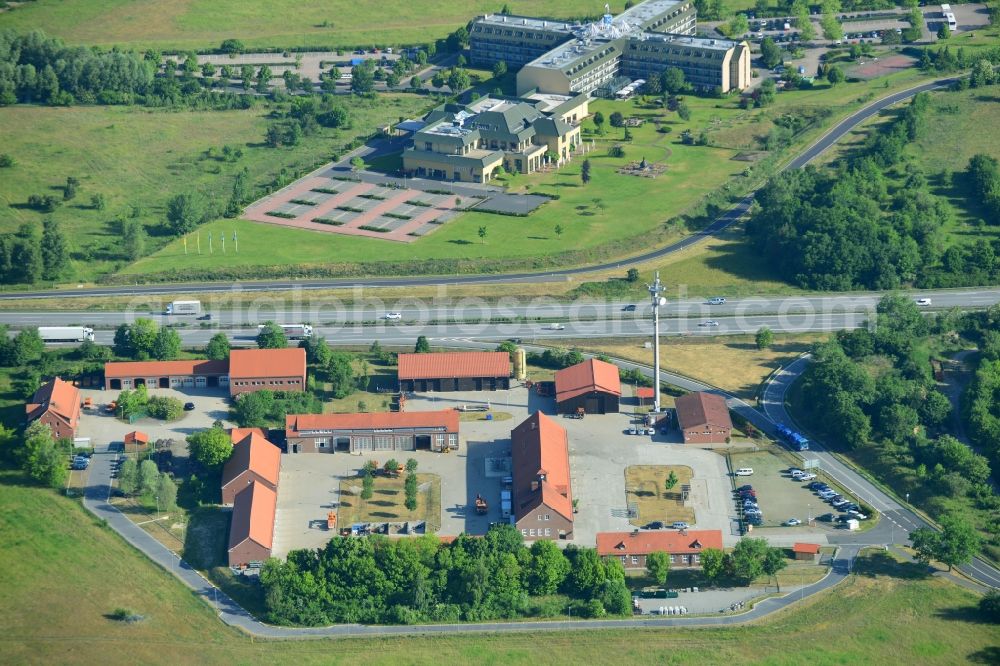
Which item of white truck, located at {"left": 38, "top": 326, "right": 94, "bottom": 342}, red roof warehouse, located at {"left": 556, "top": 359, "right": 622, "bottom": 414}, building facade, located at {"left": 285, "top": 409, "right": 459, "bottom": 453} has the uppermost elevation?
white truck, located at {"left": 38, "top": 326, "right": 94, "bottom": 342}

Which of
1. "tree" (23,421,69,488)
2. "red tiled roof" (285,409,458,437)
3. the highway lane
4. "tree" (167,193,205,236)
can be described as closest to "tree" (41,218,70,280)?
the highway lane

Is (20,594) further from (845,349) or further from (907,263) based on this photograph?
(907,263)

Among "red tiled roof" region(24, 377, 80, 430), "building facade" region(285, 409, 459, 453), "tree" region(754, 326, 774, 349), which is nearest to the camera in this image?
"building facade" region(285, 409, 459, 453)

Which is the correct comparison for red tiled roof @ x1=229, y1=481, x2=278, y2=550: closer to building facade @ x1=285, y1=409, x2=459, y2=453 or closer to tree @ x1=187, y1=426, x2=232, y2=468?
tree @ x1=187, y1=426, x2=232, y2=468

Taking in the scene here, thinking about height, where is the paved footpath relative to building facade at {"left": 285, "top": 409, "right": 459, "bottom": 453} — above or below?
below

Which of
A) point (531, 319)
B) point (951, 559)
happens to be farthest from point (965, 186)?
point (951, 559)

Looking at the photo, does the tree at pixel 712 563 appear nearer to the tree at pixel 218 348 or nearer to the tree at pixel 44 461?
the tree at pixel 44 461

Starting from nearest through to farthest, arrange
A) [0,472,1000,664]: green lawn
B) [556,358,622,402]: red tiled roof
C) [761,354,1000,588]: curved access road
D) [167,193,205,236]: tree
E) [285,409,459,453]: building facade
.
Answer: [0,472,1000,664]: green lawn → [761,354,1000,588]: curved access road → [285,409,459,453]: building facade → [556,358,622,402]: red tiled roof → [167,193,205,236]: tree
